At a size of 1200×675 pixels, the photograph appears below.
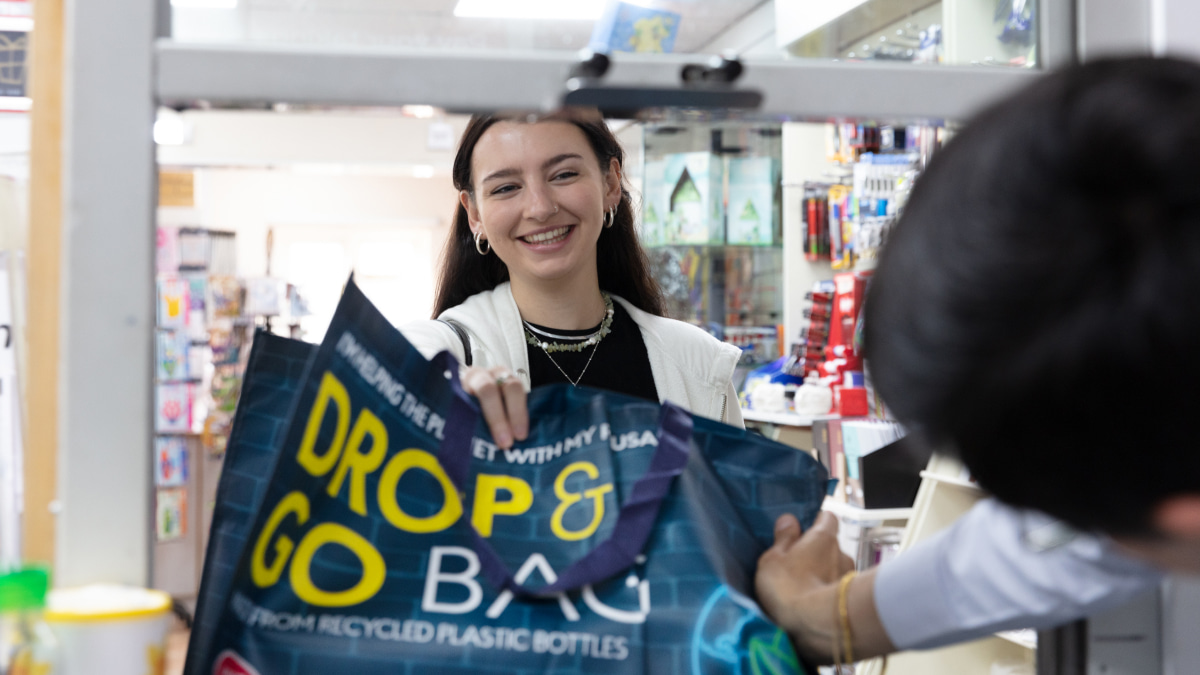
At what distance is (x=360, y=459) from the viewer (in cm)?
76

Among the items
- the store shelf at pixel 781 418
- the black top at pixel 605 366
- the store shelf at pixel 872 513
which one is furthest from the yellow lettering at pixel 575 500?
the store shelf at pixel 781 418

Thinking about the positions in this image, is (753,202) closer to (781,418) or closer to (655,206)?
(655,206)

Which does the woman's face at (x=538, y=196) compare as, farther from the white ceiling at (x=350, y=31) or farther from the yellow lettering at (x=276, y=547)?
the yellow lettering at (x=276, y=547)

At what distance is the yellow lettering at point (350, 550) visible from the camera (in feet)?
2.38

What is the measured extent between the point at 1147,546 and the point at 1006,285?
6.0 inches

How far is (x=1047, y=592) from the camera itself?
680 mm

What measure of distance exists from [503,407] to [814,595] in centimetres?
30

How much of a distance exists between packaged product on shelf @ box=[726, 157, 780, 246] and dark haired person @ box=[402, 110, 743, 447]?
7.65ft

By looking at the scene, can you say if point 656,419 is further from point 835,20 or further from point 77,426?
point 835,20

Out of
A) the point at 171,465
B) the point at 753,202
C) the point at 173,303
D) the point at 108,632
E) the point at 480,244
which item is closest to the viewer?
the point at 108,632

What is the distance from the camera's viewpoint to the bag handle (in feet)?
2.39

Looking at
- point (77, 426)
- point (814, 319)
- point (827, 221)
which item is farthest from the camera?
point (827, 221)

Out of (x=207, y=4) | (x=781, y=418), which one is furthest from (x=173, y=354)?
(x=207, y=4)

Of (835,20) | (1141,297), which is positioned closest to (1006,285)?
(1141,297)
